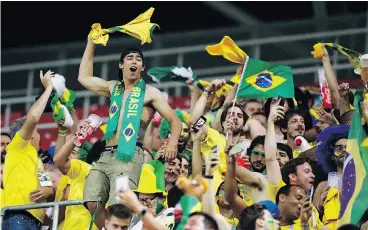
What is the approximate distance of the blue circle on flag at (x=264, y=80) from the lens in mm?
12258

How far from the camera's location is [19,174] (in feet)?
38.7

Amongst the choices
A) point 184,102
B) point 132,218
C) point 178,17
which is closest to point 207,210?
point 132,218

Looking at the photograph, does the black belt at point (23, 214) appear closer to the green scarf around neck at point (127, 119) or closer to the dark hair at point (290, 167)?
the green scarf around neck at point (127, 119)

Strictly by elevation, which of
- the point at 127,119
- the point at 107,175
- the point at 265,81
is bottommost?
the point at 107,175

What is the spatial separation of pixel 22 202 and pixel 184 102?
5.40m

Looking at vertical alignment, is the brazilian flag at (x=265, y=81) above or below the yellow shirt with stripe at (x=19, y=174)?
above

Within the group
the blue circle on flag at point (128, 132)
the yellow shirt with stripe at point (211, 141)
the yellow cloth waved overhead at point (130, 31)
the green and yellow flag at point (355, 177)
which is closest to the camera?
the green and yellow flag at point (355, 177)

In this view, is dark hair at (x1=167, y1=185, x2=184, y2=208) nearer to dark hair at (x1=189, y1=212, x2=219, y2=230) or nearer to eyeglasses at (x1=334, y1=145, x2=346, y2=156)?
eyeglasses at (x1=334, y1=145, x2=346, y2=156)

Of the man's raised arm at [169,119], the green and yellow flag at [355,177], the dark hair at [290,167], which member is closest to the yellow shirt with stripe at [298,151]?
the dark hair at [290,167]

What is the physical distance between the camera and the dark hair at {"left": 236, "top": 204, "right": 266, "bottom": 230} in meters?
9.28

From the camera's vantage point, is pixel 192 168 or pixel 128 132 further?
pixel 192 168

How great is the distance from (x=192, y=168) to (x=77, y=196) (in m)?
1.18

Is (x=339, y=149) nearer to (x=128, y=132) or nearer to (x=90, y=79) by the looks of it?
(x=128, y=132)

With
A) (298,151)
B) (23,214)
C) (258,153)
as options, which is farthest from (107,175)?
(298,151)
